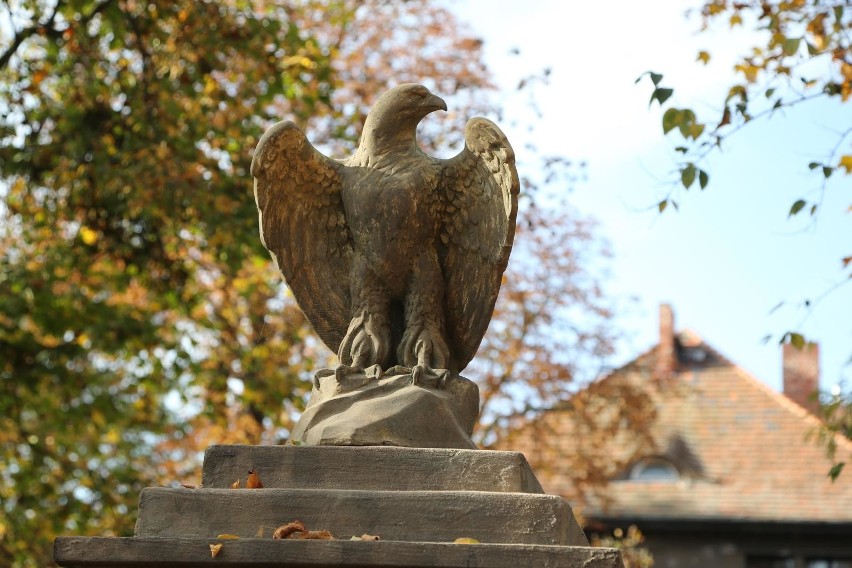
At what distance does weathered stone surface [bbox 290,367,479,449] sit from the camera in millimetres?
5445

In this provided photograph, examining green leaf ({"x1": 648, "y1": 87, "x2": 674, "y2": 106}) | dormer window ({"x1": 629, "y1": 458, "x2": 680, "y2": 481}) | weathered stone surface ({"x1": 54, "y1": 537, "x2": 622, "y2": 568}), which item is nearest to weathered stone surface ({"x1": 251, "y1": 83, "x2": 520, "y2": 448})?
weathered stone surface ({"x1": 54, "y1": 537, "x2": 622, "y2": 568})

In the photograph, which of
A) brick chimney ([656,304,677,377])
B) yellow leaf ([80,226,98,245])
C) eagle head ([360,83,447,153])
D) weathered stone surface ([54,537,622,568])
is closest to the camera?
weathered stone surface ([54,537,622,568])

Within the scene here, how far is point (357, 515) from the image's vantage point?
16.4 feet

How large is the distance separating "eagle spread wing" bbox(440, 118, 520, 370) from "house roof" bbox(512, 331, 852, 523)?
14.0m

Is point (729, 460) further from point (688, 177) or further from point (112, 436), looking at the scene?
point (688, 177)

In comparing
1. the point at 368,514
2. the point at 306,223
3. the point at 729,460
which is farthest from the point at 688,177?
the point at 729,460

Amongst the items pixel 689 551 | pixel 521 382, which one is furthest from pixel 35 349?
pixel 689 551

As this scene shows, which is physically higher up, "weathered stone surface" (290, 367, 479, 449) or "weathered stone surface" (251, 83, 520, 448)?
"weathered stone surface" (251, 83, 520, 448)

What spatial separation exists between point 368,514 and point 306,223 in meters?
1.57

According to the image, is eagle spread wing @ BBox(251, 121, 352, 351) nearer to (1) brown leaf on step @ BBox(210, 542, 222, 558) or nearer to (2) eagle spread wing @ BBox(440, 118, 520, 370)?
(2) eagle spread wing @ BBox(440, 118, 520, 370)

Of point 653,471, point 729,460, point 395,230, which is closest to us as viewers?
point 395,230

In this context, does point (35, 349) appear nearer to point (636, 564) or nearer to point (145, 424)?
point (145, 424)

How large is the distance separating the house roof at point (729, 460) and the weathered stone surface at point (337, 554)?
49.8 feet

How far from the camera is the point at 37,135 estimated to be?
12852 millimetres
